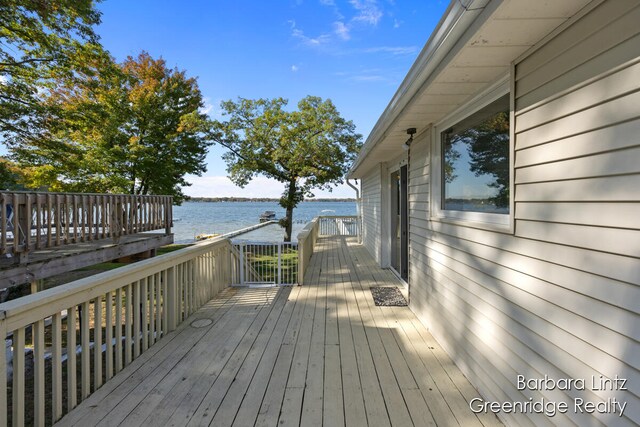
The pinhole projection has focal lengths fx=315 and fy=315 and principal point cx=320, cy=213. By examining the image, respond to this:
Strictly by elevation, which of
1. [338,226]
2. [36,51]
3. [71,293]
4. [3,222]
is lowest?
[338,226]

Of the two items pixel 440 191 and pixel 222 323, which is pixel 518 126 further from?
pixel 222 323

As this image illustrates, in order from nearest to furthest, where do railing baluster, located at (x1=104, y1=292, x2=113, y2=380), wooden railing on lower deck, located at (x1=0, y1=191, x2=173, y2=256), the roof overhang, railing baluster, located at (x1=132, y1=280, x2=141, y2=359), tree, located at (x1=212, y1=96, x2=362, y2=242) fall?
the roof overhang → railing baluster, located at (x1=104, y1=292, x2=113, y2=380) → railing baluster, located at (x1=132, y1=280, x2=141, y2=359) → wooden railing on lower deck, located at (x1=0, y1=191, x2=173, y2=256) → tree, located at (x1=212, y1=96, x2=362, y2=242)

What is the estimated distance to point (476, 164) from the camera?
2.52 meters

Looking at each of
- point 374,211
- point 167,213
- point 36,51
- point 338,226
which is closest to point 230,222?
point 338,226

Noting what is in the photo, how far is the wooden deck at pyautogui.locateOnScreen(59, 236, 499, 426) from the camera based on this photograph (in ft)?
6.53

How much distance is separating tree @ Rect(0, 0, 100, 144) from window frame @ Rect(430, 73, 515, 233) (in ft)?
25.6

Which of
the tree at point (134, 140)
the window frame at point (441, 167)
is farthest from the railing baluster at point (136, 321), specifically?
the tree at point (134, 140)

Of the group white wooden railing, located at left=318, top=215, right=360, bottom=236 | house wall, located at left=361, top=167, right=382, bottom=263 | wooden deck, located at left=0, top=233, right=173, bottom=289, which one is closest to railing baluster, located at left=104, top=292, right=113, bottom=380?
wooden deck, located at left=0, top=233, right=173, bottom=289

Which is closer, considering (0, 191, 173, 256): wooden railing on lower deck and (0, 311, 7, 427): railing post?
(0, 311, 7, 427): railing post

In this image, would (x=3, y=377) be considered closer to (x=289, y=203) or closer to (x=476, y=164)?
(x=476, y=164)

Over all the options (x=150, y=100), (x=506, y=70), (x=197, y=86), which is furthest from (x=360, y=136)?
(x=506, y=70)

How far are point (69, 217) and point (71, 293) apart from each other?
136 inches

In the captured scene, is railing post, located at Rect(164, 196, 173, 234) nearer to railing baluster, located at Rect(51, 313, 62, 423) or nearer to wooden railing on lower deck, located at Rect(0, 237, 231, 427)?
wooden railing on lower deck, located at Rect(0, 237, 231, 427)

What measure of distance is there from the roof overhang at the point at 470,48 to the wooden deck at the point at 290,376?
2.22 m
